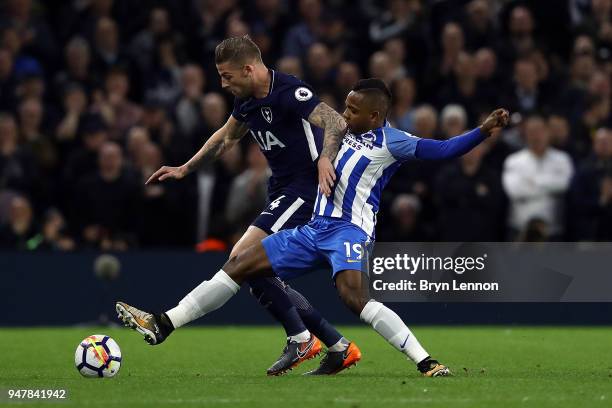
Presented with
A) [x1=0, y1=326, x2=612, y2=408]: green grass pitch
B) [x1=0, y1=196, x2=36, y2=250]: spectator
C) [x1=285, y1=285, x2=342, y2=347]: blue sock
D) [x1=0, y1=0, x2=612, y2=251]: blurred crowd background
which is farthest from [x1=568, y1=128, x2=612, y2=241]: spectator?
[x1=0, y1=196, x2=36, y2=250]: spectator

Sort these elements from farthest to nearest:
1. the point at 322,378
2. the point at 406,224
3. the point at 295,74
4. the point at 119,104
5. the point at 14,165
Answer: the point at 119,104
the point at 295,74
the point at 14,165
the point at 406,224
the point at 322,378

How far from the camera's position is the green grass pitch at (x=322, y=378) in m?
8.09

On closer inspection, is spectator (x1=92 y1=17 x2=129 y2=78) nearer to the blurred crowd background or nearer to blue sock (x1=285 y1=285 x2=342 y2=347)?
the blurred crowd background

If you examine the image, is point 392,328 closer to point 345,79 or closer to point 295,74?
point 295,74

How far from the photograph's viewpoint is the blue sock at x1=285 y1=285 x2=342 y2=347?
10172 millimetres

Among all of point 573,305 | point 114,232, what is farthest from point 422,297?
point 114,232

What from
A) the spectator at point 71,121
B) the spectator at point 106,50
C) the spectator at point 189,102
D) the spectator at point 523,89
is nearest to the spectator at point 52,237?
the spectator at point 71,121

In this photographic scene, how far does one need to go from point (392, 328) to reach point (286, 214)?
1.34 meters

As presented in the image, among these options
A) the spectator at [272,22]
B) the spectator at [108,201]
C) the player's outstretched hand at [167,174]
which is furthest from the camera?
the spectator at [272,22]

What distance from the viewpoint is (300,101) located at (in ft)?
32.1

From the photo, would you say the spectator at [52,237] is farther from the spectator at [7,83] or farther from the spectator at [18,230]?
the spectator at [7,83]

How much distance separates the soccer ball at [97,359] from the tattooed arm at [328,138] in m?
1.96

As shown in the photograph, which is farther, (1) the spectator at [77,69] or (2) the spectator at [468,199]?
(1) the spectator at [77,69]

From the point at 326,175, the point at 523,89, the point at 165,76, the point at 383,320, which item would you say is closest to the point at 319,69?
the point at 165,76
